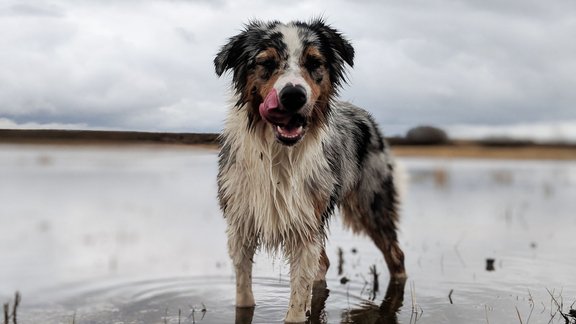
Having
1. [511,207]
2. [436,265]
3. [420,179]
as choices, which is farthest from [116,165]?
[436,265]

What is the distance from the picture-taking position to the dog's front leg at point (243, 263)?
18.9 feet

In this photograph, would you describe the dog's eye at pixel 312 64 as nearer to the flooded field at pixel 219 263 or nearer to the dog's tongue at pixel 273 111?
the dog's tongue at pixel 273 111

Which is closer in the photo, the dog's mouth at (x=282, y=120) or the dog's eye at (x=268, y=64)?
the dog's mouth at (x=282, y=120)

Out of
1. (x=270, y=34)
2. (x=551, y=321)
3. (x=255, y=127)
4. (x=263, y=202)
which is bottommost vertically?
(x=551, y=321)

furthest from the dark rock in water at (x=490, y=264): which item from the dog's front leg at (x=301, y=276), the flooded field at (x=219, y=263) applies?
the dog's front leg at (x=301, y=276)

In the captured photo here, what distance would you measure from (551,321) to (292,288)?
232 centimetres

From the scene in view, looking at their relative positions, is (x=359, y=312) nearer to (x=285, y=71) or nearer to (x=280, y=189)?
(x=280, y=189)

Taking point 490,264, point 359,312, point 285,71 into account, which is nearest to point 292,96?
A: point 285,71

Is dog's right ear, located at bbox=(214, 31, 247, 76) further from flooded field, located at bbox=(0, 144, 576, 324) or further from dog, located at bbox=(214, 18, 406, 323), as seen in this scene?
flooded field, located at bbox=(0, 144, 576, 324)

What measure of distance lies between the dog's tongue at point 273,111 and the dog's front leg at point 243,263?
137 cm

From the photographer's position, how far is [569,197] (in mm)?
16641

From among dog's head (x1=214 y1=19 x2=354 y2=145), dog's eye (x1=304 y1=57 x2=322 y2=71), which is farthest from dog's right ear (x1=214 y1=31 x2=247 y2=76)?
dog's eye (x1=304 y1=57 x2=322 y2=71)

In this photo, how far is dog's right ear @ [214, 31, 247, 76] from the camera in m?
5.38

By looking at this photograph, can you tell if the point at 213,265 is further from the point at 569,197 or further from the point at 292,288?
the point at 569,197
